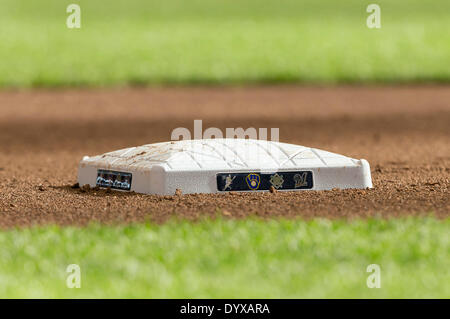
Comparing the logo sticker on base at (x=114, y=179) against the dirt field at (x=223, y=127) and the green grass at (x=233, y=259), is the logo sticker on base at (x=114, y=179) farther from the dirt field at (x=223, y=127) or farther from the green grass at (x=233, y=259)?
the green grass at (x=233, y=259)

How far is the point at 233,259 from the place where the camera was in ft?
15.5

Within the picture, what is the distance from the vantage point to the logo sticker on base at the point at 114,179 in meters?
6.88

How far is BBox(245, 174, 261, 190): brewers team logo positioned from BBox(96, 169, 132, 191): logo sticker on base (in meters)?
0.95

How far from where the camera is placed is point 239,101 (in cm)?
1670

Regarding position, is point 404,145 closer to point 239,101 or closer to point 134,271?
point 239,101

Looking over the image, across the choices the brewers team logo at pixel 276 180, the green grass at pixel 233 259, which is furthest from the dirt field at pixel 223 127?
the green grass at pixel 233 259

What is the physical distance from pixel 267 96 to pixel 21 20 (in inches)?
546

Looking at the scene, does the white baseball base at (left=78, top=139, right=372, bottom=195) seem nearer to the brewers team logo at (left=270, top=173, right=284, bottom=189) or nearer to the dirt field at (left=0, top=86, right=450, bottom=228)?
the brewers team logo at (left=270, top=173, right=284, bottom=189)

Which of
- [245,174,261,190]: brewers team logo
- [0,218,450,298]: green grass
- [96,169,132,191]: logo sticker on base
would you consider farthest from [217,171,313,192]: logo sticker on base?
[0,218,450,298]: green grass

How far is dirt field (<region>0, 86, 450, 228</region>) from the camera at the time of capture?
599cm

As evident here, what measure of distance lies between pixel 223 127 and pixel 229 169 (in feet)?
22.6

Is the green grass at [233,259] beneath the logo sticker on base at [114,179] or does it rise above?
beneath

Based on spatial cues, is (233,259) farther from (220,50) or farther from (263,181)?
(220,50)

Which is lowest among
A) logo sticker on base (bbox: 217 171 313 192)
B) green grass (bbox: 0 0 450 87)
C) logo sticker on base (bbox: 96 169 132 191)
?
logo sticker on base (bbox: 217 171 313 192)
